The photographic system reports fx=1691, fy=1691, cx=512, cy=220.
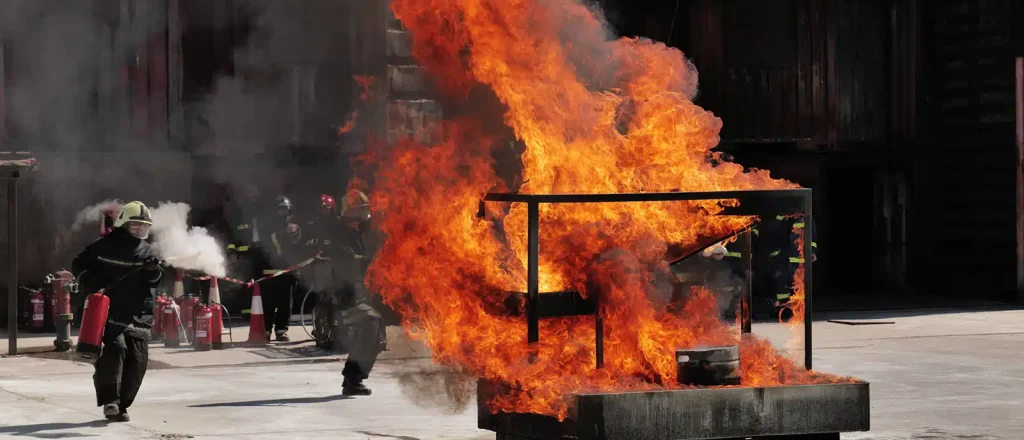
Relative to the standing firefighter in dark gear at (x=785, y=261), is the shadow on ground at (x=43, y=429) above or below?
below

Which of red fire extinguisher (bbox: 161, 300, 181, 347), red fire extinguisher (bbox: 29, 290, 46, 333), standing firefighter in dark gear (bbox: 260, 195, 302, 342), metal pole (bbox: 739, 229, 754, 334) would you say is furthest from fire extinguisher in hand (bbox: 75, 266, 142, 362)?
red fire extinguisher (bbox: 29, 290, 46, 333)

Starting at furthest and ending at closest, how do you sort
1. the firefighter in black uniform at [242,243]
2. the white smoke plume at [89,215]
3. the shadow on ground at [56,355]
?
1. the firefighter in black uniform at [242,243]
2. the white smoke plume at [89,215]
3. the shadow on ground at [56,355]

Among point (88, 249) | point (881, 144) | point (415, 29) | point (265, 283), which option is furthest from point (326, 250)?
point (881, 144)

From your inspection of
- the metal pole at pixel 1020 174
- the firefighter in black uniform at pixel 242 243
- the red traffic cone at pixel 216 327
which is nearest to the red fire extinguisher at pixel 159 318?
the red traffic cone at pixel 216 327

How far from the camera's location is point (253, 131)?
19312 millimetres

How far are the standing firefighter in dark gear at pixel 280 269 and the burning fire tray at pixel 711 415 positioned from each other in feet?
30.4

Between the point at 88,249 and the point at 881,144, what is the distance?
14961 mm

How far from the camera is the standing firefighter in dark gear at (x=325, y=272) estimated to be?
47.5ft

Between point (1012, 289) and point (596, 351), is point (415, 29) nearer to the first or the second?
point (596, 351)

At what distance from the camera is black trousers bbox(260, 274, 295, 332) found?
17.6 meters

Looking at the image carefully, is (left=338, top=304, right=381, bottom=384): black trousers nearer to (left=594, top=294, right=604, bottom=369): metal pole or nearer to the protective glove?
the protective glove

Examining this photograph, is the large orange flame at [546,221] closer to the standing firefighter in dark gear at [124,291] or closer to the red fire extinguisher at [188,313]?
→ the standing firefighter in dark gear at [124,291]

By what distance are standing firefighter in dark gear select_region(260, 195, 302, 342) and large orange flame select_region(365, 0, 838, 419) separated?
870cm

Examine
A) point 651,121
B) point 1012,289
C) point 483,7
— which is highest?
point 483,7
